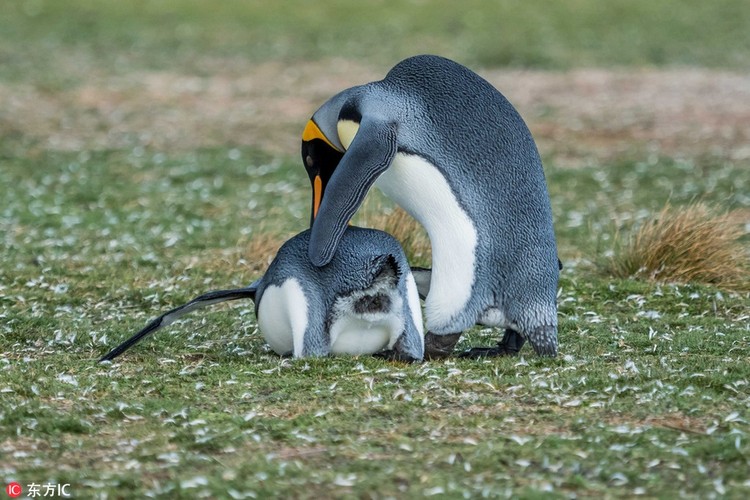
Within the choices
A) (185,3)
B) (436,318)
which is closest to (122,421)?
(436,318)

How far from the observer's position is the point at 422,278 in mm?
5773

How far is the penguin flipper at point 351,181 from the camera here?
519 cm

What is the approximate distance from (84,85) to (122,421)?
11049mm

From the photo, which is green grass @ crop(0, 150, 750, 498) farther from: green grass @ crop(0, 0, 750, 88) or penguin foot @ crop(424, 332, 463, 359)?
green grass @ crop(0, 0, 750, 88)

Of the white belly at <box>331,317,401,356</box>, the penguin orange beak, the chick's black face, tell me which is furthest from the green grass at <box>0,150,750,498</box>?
the penguin orange beak

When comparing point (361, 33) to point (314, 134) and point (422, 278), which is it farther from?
point (422, 278)

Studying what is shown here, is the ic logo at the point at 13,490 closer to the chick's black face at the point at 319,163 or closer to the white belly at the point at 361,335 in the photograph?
the white belly at the point at 361,335

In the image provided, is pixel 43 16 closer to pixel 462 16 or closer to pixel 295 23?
pixel 295 23

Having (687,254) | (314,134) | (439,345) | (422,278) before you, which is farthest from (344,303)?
(687,254)

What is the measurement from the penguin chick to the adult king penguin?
0.31ft

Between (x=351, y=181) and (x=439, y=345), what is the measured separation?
2.71 feet

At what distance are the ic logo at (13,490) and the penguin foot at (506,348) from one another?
232 cm

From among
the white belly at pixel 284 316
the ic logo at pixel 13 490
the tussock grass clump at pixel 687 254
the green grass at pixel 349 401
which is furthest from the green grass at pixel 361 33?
the ic logo at pixel 13 490

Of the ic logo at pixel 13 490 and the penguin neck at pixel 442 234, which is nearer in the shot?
the ic logo at pixel 13 490
